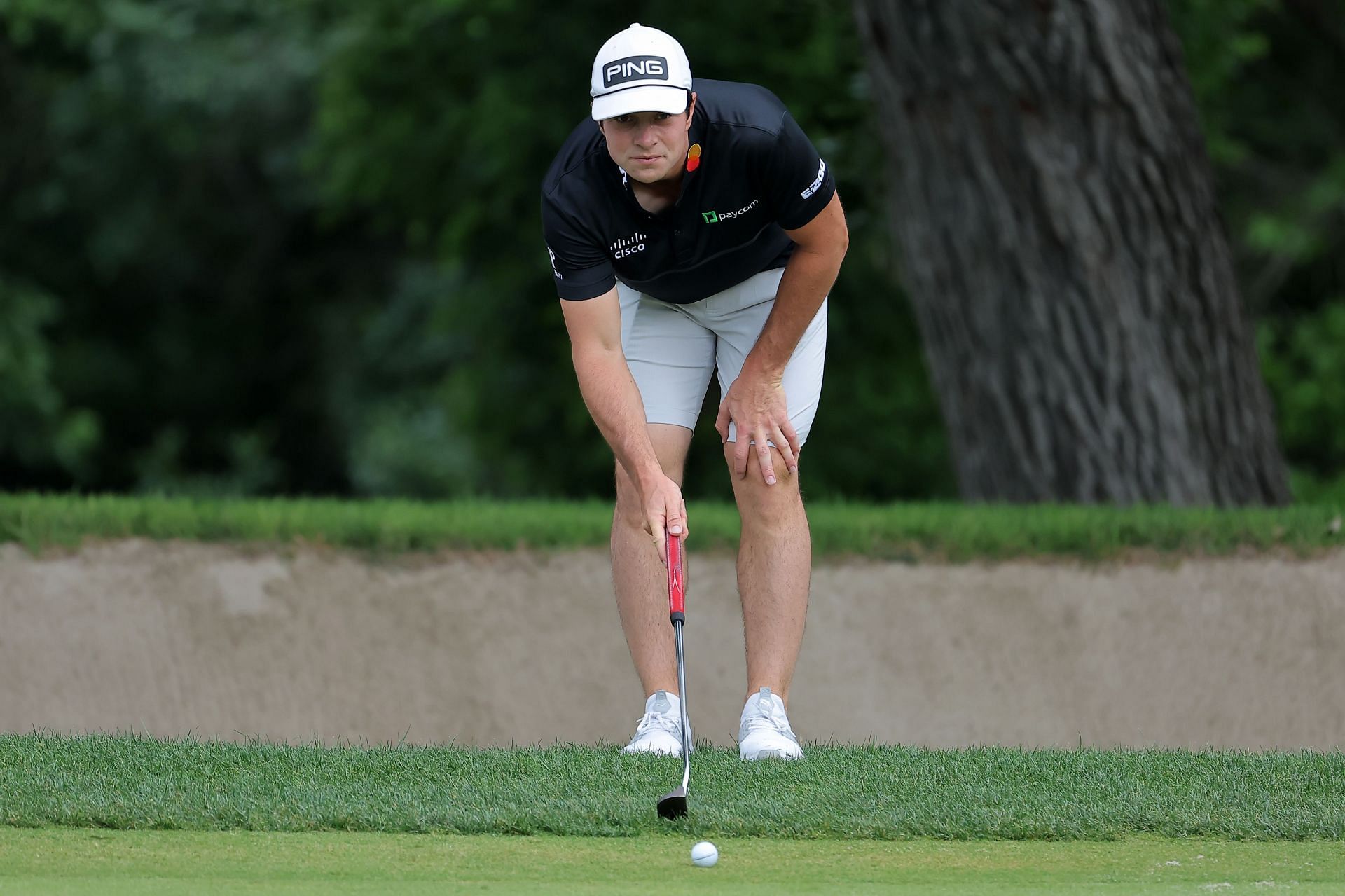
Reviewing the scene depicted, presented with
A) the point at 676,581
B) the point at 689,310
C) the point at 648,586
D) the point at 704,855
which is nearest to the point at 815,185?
the point at 689,310

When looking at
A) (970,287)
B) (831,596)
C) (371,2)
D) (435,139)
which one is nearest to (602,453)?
(435,139)

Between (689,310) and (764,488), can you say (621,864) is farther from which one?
(689,310)

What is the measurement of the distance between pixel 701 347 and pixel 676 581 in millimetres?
752

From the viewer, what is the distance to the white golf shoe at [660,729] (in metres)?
3.80

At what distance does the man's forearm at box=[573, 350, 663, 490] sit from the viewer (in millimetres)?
3645

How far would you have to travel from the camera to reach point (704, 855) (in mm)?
2764

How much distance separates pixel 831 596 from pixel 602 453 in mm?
6501

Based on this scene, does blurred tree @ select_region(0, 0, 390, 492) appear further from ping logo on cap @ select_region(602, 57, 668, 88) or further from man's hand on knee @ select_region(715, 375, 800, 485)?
ping logo on cap @ select_region(602, 57, 668, 88)

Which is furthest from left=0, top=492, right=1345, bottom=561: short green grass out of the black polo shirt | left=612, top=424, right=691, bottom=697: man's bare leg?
the black polo shirt

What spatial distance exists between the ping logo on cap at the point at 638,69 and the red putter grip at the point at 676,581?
1.01m

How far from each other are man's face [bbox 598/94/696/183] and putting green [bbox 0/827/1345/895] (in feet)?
4.71

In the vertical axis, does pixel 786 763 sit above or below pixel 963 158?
below

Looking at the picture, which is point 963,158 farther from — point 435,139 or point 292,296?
point 292,296

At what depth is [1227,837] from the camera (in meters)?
3.07
